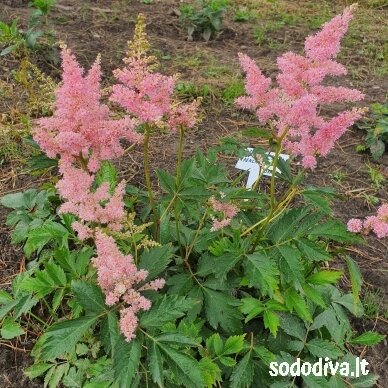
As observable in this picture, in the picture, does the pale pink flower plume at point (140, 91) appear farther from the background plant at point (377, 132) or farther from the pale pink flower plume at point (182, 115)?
the background plant at point (377, 132)

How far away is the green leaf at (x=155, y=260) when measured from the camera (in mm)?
1690

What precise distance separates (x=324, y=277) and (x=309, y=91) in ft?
2.32

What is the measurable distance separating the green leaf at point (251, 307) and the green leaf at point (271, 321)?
29 millimetres

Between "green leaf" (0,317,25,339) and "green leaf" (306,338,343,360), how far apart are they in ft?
3.92

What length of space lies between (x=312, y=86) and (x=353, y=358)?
1113 millimetres

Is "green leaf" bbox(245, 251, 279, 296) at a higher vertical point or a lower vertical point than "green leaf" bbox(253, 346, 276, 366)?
higher

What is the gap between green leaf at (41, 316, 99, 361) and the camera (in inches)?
57.2

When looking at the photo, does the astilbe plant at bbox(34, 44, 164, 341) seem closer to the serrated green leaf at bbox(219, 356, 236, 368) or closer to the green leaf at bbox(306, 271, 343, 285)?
the serrated green leaf at bbox(219, 356, 236, 368)

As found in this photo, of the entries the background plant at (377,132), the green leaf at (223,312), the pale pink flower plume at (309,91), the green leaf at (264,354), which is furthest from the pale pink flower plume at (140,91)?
the background plant at (377,132)

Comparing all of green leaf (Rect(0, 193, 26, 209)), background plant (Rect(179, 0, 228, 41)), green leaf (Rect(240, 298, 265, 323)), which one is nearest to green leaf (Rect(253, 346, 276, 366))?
green leaf (Rect(240, 298, 265, 323))

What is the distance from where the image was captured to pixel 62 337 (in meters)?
1.48

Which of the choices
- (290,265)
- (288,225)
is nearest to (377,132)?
(288,225)

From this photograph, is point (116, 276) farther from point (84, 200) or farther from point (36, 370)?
point (36, 370)

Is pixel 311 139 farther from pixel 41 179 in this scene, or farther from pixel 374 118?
pixel 374 118
